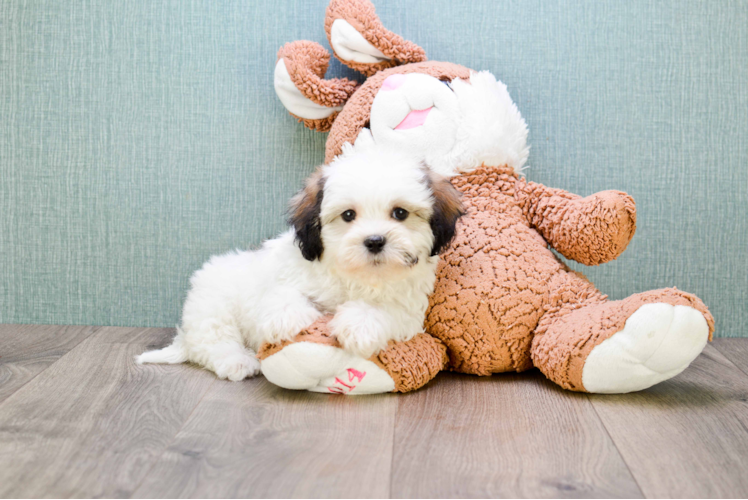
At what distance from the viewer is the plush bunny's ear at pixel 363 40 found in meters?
1.80

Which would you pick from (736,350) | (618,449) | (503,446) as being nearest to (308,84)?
(503,446)

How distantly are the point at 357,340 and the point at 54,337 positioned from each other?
1.17 metres

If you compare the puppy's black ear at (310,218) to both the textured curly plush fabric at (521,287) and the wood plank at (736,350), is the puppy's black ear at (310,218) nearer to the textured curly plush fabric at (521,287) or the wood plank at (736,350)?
the textured curly plush fabric at (521,287)

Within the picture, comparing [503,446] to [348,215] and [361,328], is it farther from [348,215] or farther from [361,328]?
[348,215]

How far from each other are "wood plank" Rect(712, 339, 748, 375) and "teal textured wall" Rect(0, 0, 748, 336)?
7 cm

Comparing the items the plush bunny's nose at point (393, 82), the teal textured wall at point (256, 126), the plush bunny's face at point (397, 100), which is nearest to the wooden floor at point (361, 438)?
the teal textured wall at point (256, 126)

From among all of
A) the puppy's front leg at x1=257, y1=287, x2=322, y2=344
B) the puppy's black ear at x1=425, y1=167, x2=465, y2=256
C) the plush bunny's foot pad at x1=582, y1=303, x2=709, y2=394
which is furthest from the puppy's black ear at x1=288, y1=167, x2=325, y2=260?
the plush bunny's foot pad at x1=582, y1=303, x2=709, y2=394

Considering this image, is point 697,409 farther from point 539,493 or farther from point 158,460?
point 158,460

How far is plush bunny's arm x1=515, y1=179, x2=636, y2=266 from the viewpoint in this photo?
1575 mm

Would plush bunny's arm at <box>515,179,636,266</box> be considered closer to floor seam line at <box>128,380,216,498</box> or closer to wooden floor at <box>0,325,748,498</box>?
wooden floor at <box>0,325,748,498</box>

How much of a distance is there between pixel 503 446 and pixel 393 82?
1019 millimetres

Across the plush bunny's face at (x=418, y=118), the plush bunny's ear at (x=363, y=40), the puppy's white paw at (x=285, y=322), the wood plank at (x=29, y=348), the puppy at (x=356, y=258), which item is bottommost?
the wood plank at (x=29, y=348)

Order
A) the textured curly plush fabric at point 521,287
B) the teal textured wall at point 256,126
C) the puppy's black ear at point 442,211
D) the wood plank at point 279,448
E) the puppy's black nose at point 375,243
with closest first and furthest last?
the wood plank at point 279,448 → the puppy's black nose at point 375,243 → the puppy's black ear at point 442,211 → the textured curly plush fabric at point 521,287 → the teal textured wall at point 256,126

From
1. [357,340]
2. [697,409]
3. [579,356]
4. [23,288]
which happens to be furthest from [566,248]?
[23,288]
